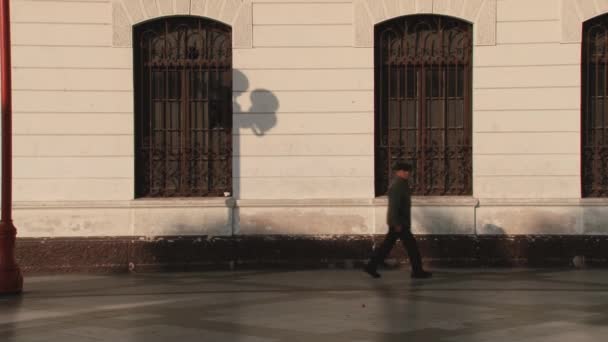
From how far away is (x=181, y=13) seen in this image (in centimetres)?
1781

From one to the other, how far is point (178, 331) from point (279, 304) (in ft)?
7.39

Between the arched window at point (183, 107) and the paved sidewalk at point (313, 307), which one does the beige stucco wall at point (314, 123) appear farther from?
the paved sidewalk at point (313, 307)

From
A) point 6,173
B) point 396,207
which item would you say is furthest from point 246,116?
point 6,173

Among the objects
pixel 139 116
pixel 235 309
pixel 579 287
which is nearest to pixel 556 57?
pixel 579 287

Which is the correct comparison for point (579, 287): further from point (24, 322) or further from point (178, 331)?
point (24, 322)

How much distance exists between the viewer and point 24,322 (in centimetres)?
1200

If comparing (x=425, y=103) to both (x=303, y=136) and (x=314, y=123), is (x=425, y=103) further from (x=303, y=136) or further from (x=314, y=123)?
(x=303, y=136)

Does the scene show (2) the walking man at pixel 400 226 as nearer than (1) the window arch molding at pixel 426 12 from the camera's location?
Yes

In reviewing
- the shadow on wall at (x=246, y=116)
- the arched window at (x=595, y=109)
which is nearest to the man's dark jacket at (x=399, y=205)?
the shadow on wall at (x=246, y=116)

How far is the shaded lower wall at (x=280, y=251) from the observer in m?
17.6

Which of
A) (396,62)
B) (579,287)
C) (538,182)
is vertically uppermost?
(396,62)

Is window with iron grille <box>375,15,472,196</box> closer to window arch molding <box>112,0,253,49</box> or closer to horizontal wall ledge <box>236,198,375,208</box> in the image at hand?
horizontal wall ledge <box>236,198,375,208</box>

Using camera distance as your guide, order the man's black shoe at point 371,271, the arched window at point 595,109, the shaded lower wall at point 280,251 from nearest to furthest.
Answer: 1. the man's black shoe at point 371,271
2. the shaded lower wall at point 280,251
3. the arched window at point 595,109

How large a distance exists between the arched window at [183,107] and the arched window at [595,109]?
5.27 meters
